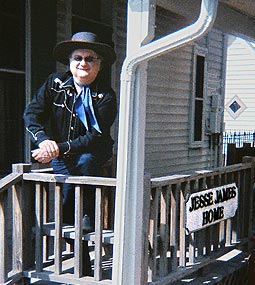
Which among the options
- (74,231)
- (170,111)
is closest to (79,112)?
(74,231)

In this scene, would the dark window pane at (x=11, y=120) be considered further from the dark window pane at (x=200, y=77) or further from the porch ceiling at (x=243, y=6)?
the dark window pane at (x=200, y=77)

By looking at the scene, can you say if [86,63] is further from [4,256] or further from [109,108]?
[4,256]

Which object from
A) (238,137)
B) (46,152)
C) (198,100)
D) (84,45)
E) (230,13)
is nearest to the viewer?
(46,152)

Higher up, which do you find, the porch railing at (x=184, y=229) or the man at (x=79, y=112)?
the man at (x=79, y=112)

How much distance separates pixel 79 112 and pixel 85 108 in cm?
6

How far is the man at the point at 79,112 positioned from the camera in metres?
3.78

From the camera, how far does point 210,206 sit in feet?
14.7

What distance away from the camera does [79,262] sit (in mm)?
3676

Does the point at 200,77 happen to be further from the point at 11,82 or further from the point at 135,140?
the point at 135,140

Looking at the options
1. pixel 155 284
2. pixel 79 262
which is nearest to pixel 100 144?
pixel 79 262

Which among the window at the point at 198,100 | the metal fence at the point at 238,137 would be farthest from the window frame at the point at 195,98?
the metal fence at the point at 238,137

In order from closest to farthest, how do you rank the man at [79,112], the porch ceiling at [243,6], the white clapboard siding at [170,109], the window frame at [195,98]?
the man at [79,112] → the porch ceiling at [243,6] → the white clapboard siding at [170,109] → the window frame at [195,98]

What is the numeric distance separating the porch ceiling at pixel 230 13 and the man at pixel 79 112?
742 millimetres

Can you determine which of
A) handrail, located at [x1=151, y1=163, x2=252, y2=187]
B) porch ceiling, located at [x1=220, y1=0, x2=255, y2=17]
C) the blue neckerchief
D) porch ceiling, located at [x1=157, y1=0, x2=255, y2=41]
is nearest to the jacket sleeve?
the blue neckerchief
